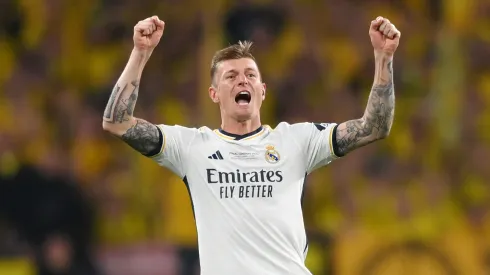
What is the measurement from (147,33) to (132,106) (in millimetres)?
338

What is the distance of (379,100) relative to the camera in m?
4.18

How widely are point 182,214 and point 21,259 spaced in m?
1.54

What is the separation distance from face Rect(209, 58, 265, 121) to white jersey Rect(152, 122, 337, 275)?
0.11 m

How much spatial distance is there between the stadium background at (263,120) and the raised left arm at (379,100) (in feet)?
14.7

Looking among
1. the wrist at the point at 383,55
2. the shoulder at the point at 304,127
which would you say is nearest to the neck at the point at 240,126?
the shoulder at the point at 304,127

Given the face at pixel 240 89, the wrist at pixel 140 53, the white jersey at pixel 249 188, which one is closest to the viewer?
the white jersey at pixel 249 188

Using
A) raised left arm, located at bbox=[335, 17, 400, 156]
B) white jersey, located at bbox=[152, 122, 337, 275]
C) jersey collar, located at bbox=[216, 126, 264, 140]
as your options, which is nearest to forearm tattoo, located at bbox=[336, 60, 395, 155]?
raised left arm, located at bbox=[335, 17, 400, 156]

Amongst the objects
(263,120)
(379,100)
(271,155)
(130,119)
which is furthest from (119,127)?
(263,120)

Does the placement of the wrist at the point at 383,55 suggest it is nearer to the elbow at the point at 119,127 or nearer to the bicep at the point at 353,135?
the bicep at the point at 353,135

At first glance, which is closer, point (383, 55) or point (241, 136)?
point (383, 55)

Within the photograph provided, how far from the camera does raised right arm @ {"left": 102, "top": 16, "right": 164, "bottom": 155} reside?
4.18 meters

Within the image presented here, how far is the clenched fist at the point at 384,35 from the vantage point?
4070mm

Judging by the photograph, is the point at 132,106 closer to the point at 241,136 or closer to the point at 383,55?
the point at 241,136

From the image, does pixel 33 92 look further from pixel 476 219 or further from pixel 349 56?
pixel 476 219
